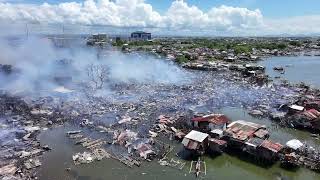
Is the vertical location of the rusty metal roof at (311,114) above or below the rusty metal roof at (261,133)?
above

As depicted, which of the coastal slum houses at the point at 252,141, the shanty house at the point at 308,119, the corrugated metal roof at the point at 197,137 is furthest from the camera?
the shanty house at the point at 308,119

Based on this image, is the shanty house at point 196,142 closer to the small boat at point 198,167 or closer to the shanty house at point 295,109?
the small boat at point 198,167

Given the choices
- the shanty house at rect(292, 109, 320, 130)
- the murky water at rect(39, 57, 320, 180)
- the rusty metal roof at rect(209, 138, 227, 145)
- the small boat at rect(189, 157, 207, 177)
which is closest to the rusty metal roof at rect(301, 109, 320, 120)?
the shanty house at rect(292, 109, 320, 130)

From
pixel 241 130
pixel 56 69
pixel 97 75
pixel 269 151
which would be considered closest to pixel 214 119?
pixel 241 130

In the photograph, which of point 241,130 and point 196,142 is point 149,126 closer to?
point 196,142

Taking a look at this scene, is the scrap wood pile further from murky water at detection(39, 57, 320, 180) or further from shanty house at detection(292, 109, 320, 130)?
shanty house at detection(292, 109, 320, 130)

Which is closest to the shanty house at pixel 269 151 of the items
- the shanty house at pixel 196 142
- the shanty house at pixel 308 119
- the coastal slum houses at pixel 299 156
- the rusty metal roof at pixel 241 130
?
the coastal slum houses at pixel 299 156

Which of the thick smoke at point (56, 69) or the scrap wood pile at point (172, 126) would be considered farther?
the thick smoke at point (56, 69)
